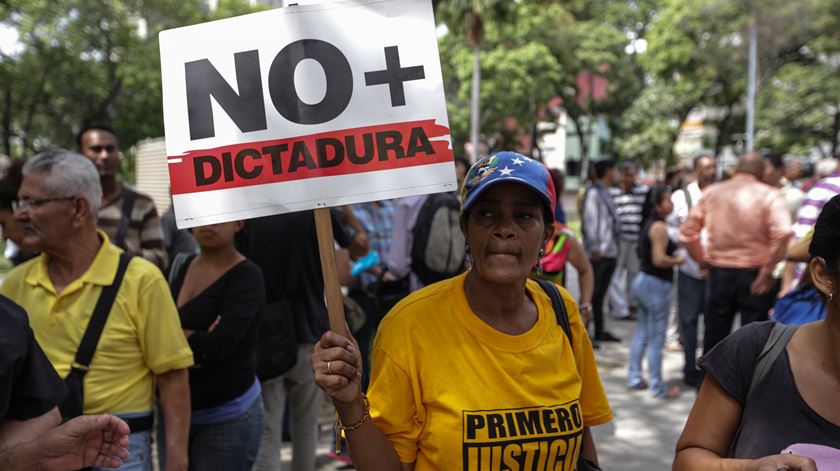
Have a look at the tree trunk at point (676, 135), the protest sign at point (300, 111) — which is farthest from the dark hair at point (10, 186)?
the tree trunk at point (676, 135)

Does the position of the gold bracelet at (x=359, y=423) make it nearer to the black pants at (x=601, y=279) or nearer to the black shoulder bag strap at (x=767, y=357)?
the black shoulder bag strap at (x=767, y=357)

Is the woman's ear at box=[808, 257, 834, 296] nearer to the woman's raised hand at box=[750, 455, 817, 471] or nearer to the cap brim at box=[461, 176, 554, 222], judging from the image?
the woman's raised hand at box=[750, 455, 817, 471]

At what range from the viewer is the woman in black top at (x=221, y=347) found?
322 centimetres

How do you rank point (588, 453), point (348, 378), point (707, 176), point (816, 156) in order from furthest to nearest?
point (816, 156) < point (707, 176) < point (588, 453) < point (348, 378)

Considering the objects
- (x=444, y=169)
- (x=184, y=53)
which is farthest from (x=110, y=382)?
(x=444, y=169)

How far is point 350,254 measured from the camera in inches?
209

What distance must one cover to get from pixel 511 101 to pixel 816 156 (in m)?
16.3

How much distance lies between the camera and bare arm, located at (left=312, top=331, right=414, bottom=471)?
179 centimetres

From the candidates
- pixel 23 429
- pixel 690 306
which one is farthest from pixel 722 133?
pixel 23 429

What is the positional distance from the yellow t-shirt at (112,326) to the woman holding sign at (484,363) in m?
1.07

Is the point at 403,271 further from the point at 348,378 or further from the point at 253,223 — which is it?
the point at 348,378

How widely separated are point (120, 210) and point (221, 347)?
1.73 m

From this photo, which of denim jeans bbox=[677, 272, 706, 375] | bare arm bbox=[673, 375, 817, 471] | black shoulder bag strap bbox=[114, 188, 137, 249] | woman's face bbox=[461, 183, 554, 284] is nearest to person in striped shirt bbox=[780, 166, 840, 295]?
denim jeans bbox=[677, 272, 706, 375]

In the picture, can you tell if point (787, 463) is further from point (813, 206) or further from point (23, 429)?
point (813, 206)
